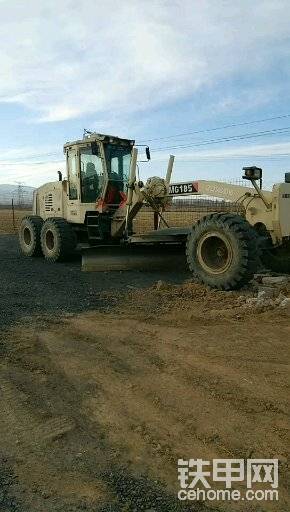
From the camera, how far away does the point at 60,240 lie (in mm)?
13062

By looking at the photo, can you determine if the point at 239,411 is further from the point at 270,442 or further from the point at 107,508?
the point at 107,508

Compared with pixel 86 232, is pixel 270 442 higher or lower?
lower

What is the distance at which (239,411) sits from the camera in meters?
3.62

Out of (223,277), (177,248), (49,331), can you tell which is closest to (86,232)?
(177,248)

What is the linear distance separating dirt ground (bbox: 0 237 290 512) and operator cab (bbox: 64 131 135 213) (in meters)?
6.75

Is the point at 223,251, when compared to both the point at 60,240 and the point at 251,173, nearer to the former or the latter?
the point at 251,173

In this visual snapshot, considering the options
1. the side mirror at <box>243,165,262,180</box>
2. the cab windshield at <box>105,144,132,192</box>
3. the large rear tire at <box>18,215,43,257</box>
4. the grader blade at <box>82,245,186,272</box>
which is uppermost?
the cab windshield at <box>105,144,132,192</box>

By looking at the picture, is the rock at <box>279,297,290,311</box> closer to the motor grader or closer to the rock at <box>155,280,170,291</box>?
the motor grader

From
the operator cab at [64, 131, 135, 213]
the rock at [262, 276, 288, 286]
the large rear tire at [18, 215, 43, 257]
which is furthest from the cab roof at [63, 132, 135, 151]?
the rock at [262, 276, 288, 286]

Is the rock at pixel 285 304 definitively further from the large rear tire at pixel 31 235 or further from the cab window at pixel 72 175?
the large rear tire at pixel 31 235

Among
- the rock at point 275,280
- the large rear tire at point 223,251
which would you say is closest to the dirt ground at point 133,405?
the large rear tire at point 223,251

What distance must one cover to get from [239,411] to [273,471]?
2.35ft

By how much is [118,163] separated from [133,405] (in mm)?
9858

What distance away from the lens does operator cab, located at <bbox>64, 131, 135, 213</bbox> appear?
12641mm
